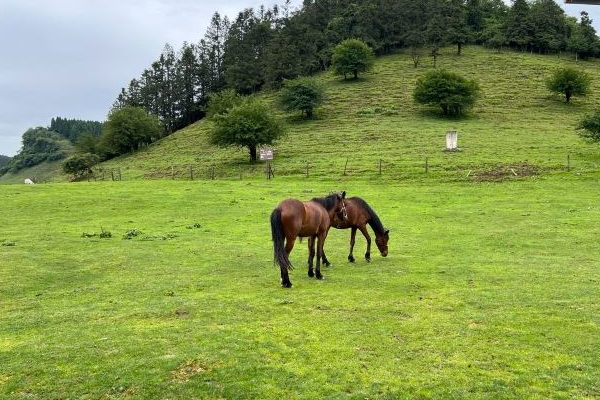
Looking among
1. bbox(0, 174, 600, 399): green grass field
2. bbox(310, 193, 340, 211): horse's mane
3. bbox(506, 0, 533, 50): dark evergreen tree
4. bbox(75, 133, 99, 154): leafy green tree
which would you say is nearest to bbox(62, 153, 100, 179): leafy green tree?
bbox(75, 133, 99, 154): leafy green tree

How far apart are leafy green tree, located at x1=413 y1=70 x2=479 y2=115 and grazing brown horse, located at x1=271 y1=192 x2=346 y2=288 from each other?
2326 inches

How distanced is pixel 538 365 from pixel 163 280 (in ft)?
31.4

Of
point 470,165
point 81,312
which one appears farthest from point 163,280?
point 470,165

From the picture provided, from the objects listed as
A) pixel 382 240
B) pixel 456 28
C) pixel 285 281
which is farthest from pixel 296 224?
pixel 456 28

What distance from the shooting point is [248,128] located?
173ft

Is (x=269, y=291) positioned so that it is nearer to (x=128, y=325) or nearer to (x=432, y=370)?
(x=128, y=325)

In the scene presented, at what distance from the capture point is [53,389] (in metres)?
6.53

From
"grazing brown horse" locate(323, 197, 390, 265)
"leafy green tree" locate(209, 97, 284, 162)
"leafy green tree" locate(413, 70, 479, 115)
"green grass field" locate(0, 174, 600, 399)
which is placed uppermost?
"leafy green tree" locate(413, 70, 479, 115)

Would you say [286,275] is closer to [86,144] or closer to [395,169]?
[395,169]

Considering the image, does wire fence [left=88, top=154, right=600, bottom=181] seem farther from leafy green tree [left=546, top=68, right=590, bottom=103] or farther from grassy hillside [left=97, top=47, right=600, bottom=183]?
leafy green tree [left=546, top=68, right=590, bottom=103]

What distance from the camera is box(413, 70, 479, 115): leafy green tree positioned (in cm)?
6781

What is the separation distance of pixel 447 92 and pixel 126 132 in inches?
1976

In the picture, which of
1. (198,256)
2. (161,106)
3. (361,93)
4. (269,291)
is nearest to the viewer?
(269,291)

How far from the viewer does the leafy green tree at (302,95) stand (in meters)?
73.6
